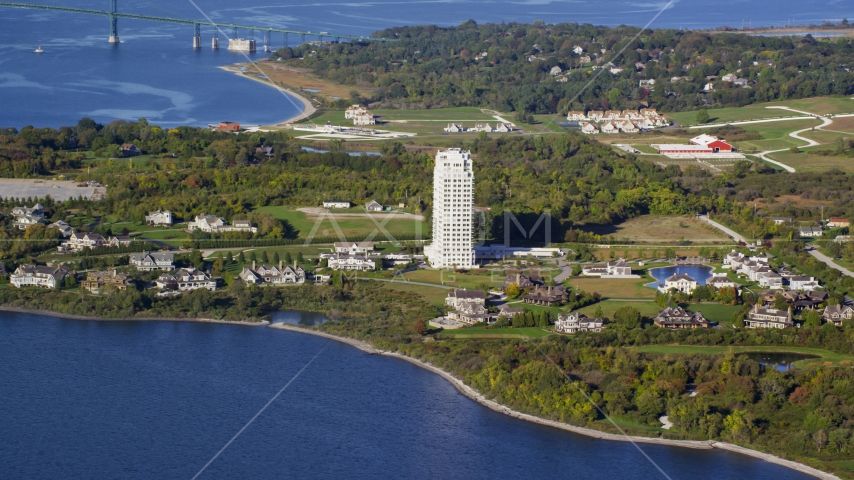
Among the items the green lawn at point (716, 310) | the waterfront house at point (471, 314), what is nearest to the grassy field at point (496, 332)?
the waterfront house at point (471, 314)

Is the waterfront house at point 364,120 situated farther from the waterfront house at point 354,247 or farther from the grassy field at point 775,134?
the waterfront house at point 354,247

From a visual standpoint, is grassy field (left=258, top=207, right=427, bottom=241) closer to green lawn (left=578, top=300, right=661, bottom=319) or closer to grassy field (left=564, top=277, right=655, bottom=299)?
grassy field (left=564, top=277, right=655, bottom=299)

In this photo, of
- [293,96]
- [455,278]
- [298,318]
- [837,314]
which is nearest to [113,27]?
[293,96]

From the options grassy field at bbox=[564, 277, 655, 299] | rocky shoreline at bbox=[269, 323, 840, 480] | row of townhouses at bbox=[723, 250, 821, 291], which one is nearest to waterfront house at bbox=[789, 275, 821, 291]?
row of townhouses at bbox=[723, 250, 821, 291]

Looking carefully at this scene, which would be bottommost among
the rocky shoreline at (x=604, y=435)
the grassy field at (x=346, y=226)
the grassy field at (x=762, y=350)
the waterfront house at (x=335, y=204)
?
the rocky shoreline at (x=604, y=435)

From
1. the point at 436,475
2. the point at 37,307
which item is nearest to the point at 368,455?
the point at 436,475

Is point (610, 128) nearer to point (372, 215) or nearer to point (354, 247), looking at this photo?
point (372, 215)
